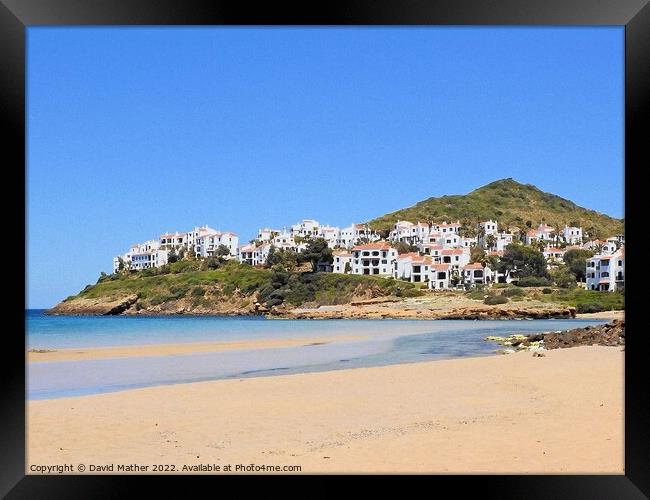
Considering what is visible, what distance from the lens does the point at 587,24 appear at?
8.61 ft

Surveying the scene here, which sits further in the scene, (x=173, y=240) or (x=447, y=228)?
(x=173, y=240)

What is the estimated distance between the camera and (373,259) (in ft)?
99.2

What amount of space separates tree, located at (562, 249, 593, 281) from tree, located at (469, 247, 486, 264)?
364cm

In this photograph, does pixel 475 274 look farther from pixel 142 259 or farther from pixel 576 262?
pixel 142 259

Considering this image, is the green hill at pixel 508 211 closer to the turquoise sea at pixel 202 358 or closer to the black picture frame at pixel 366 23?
the turquoise sea at pixel 202 358

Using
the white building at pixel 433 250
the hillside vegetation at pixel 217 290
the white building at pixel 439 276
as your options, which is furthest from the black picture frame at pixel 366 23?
the white building at pixel 433 250

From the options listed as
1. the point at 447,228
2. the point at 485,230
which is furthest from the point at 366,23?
the point at 447,228

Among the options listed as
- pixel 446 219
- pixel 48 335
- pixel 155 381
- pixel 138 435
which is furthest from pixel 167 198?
pixel 138 435

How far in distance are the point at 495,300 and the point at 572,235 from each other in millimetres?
7912

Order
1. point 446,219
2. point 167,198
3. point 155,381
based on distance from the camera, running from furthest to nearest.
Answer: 1. point 167,198
2. point 446,219
3. point 155,381

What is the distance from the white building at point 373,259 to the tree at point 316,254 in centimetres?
121

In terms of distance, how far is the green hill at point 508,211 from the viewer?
1268 inches
